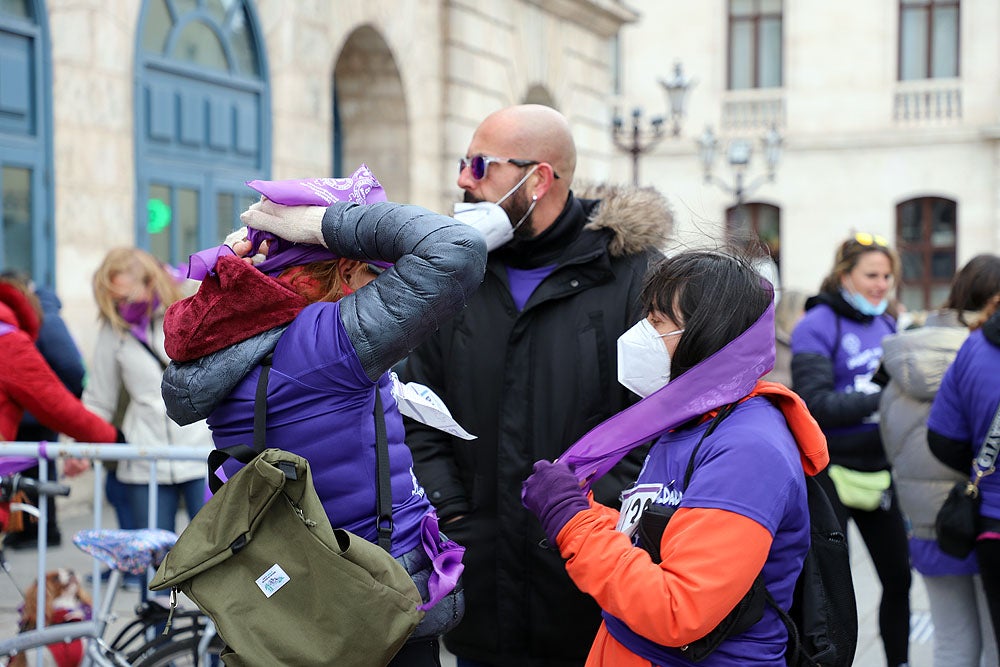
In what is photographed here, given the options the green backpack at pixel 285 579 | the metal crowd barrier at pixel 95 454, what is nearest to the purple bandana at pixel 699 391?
the green backpack at pixel 285 579

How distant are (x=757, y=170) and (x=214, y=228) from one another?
70.5 ft

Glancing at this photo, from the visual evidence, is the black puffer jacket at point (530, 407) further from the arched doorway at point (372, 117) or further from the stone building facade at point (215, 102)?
the arched doorway at point (372, 117)

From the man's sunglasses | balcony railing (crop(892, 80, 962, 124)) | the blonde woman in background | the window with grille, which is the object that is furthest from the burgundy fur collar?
balcony railing (crop(892, 80, 962, 124))

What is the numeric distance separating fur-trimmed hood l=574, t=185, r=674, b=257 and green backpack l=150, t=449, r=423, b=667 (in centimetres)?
138

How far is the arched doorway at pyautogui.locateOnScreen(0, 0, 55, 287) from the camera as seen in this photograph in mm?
8102

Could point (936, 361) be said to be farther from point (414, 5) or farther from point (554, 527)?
point (414, 5)

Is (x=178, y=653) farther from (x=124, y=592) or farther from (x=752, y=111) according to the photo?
(x=752, y=111)

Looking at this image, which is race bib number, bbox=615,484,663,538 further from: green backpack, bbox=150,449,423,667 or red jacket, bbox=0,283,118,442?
red jacket, bbox=0,283,118,442

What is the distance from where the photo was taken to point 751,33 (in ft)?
99.2

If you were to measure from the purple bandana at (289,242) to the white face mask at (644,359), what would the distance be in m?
0.54

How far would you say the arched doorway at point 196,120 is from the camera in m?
9.51

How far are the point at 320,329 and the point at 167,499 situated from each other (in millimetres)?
4157

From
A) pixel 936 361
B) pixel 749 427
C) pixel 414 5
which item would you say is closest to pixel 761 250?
pixel 749 427

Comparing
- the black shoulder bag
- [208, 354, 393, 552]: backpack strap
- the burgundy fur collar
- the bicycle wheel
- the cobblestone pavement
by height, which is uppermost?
the burgundy fur collar
